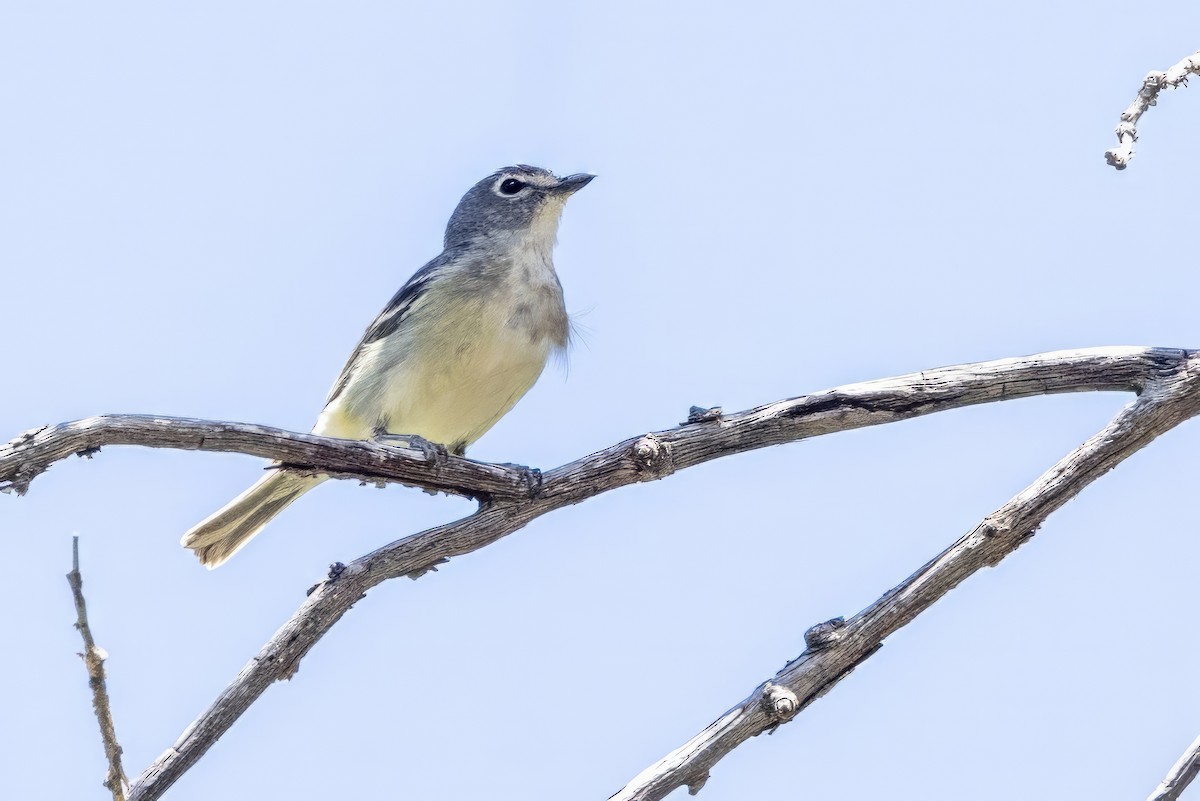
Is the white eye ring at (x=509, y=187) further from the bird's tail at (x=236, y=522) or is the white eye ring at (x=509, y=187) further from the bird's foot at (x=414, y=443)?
the bird's tail at (x=236, y=522)

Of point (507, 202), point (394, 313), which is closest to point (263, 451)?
point (394, 313)

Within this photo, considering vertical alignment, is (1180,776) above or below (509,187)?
below

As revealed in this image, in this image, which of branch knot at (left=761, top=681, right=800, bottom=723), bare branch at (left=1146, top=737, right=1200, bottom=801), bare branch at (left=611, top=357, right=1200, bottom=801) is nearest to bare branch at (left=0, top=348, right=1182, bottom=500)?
bare branch at (left=611, top=357, right=1200, bottom=801)

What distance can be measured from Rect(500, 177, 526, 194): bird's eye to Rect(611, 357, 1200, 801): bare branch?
16.8ft

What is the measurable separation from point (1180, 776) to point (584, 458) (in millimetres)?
2361

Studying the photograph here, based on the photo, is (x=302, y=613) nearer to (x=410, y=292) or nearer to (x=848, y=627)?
(x=848, y=627)

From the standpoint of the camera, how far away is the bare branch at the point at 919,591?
12.9 ft

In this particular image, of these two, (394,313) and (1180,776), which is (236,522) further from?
(1180,776)

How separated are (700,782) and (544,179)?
18.4 ft

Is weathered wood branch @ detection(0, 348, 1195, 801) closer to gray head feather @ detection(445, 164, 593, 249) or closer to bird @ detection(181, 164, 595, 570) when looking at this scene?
bird @ detection(181, 164, 595, 570)

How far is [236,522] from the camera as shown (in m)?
7.44

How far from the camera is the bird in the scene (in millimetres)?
7215

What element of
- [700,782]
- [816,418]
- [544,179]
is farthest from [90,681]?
[544,179]

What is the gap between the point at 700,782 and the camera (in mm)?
3928
